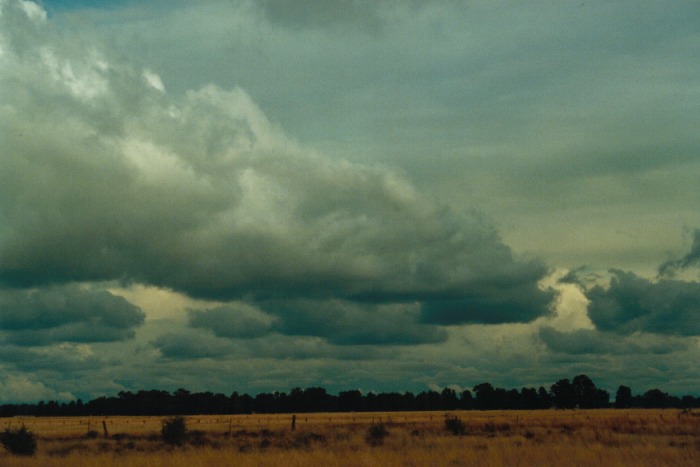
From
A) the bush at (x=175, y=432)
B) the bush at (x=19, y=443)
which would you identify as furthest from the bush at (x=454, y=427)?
the bush at (x=19, y=443)

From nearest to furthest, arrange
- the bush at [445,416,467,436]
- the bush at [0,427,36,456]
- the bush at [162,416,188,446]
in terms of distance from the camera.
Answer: the bush at [0,427,36,456] < the bush at [162,416,188,446] < the bush at [445,416,467,436]

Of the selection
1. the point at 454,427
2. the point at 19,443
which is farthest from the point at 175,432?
the point at 454,427

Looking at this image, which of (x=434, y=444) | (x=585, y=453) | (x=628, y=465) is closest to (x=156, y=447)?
(x=434, y=444)

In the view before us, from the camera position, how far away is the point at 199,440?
4569 centimetres

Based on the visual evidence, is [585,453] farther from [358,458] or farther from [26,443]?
[26,443]

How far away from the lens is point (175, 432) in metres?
45.7

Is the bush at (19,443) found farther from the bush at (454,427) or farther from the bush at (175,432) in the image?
the bush at (454,427)

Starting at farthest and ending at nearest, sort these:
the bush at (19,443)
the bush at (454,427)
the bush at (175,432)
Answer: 1. the bush at (454,427)
2. the bush at (175,432)
3. the bush at (19,443)

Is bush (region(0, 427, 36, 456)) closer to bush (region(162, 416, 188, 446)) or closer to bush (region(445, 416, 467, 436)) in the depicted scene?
bush (region(162, 416, 188, 446))

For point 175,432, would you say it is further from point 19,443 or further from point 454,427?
point 454,427

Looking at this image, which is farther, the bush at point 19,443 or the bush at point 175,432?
the bush at point 175,432

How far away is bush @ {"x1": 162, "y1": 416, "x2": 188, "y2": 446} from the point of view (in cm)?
4544

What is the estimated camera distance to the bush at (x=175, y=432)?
149 feet

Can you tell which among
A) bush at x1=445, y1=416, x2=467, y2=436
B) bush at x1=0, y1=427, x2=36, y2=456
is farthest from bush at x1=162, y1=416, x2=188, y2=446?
bush at x1=445, y1=416, x2=467, y2=436
